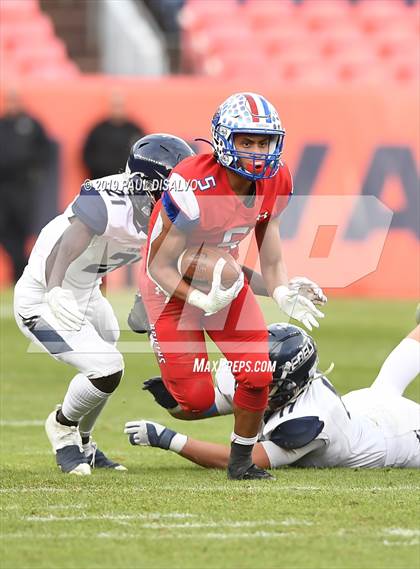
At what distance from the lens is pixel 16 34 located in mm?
14570

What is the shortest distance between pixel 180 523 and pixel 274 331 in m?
1.43

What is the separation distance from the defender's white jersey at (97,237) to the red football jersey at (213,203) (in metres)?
0.35

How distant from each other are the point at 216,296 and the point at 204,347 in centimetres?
43

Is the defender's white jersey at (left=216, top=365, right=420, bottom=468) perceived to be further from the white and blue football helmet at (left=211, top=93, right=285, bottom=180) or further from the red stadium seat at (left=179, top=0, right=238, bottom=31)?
the red stadium seat at (left=179, top=0, right=238, bottom=31)

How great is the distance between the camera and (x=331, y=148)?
12641mm

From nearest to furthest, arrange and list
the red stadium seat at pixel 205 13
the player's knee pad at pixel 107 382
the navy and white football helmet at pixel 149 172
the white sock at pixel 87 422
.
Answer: the player's knee pad at pixel 107 382 → the navy and white football helmet at pixel 149 172 → the white sock at pixel 87 422 → the red stadium seat at pixel 205 13

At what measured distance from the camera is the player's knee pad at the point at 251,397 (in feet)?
15.5

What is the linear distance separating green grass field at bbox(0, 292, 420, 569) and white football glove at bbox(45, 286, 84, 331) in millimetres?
655

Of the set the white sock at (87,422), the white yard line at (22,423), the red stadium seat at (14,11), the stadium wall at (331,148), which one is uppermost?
the white sock at (87,422)

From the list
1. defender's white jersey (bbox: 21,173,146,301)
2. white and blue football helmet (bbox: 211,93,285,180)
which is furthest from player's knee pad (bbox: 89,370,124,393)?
white and blue football helmet (bbox: 211,93,285,180)

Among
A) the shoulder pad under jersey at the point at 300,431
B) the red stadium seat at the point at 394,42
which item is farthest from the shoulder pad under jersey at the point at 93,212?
the red stadium seat at the point at 394,42

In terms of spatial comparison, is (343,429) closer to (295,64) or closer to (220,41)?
(295,64)

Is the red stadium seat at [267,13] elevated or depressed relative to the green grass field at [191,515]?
depressed

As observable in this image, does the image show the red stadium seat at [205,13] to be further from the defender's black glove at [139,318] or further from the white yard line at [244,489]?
the white yard line at [244,489]
